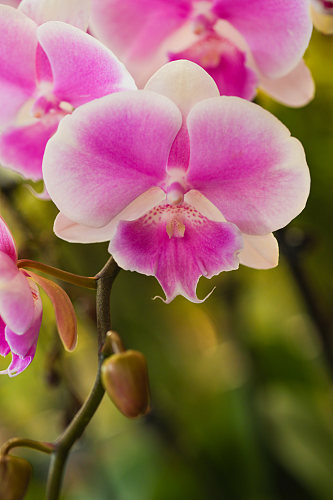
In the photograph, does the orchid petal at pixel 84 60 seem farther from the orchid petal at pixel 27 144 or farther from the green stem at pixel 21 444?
the green stem at pixel 21 444

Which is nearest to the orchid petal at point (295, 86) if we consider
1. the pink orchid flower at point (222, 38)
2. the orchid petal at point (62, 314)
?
the pink orchid flower at point (222, 38)

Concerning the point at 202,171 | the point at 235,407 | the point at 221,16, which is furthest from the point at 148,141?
the point at 235,407

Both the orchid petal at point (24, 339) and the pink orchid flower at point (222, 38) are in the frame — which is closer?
the orchid petal at point (24, 339)

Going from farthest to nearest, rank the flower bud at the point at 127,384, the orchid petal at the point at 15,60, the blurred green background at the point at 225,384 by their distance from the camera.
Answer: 1. the blurred green background at the point at 225,384
2. the orchid petal at the point at 15,60
3. the flower bud at the point at 127,384

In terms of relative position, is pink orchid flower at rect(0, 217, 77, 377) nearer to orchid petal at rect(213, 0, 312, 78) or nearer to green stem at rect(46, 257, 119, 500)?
green stem at rect(46, 257, 119, 500)

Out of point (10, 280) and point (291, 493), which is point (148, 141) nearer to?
point (10, 280)

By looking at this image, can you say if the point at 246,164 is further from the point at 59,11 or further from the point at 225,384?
the point at 225,384
